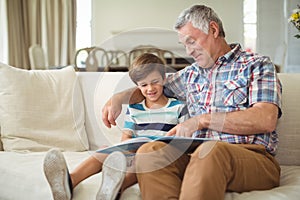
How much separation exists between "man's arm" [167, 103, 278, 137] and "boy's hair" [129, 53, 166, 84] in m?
0.25

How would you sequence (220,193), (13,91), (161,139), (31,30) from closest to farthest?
(220,193) < (161,139) < (13,91) < (31,30)

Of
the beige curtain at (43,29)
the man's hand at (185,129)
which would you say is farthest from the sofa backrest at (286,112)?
the beige curtain at (43,29)

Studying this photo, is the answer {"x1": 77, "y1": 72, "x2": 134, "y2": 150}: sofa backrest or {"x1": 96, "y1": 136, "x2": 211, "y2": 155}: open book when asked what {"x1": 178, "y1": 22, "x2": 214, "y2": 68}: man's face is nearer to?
{"x1": 77, "y1": 72, "x2": 134, "y2": 150}: sofa backrest

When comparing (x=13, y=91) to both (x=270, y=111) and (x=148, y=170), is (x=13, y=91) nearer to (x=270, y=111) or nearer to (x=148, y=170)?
(x=148, y=170)

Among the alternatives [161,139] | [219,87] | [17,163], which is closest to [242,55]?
[219,87]

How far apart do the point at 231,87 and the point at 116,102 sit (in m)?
0.45

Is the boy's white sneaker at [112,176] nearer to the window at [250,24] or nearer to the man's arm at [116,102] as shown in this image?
the man's arm at [116,102]

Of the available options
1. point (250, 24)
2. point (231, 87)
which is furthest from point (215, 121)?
point (250, 24)

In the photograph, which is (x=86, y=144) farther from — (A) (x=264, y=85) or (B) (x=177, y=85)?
(A) (x=264, y=85)

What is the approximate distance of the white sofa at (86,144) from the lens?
1.52 meters

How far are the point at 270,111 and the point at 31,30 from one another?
16.2 ft

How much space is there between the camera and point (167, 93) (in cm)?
175

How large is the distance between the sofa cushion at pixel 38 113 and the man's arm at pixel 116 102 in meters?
0.41

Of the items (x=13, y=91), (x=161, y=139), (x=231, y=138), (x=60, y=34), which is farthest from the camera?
(x=60, y=34)
